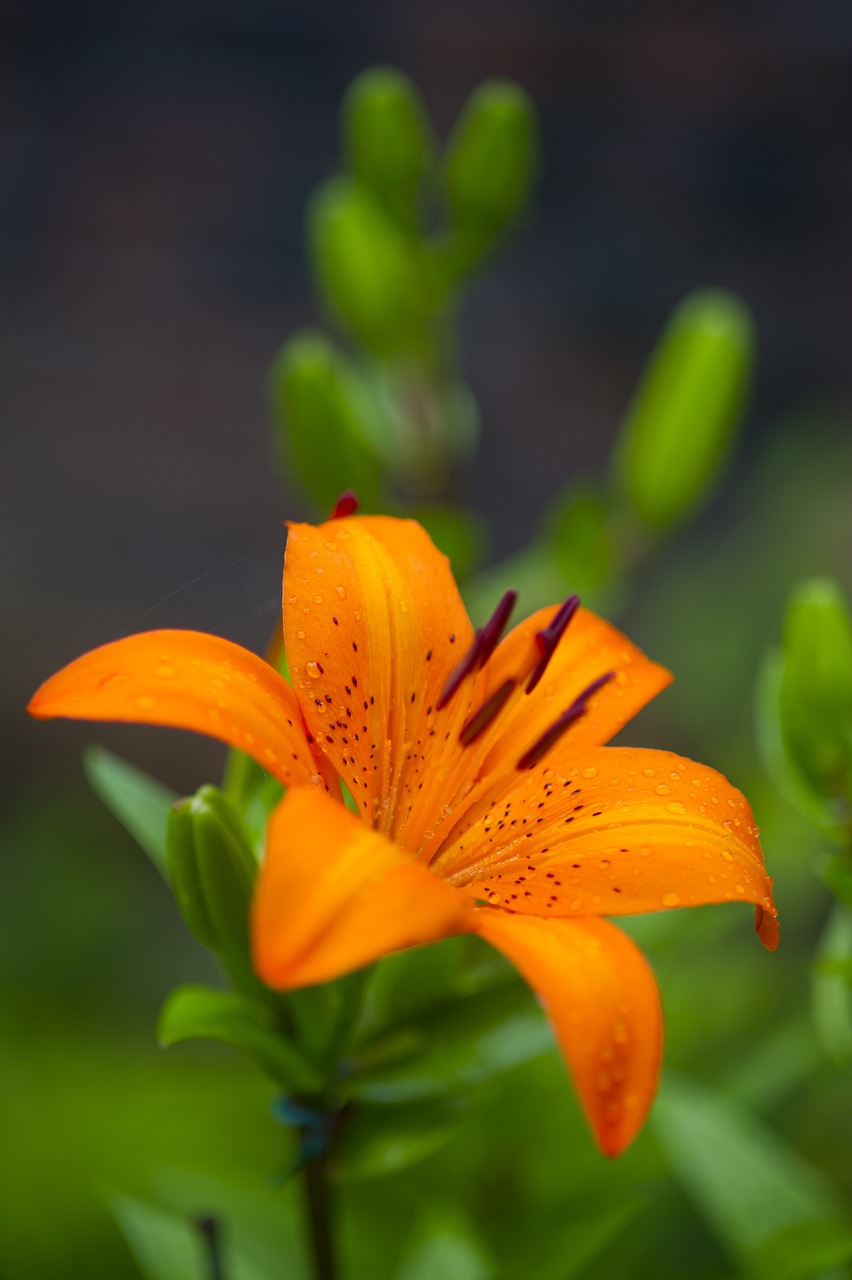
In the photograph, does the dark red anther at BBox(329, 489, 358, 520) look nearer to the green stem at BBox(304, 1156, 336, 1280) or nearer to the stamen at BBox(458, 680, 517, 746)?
the stamen at BBox(458, 680, 517, 746)

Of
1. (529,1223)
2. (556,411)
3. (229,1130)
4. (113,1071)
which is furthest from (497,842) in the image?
(556,411)

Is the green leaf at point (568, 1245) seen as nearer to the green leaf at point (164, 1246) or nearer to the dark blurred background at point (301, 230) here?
the green leaf at point (164, 1246)

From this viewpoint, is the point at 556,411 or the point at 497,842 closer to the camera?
the point at 497,842

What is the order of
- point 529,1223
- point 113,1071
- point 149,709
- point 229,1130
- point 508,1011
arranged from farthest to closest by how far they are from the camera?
point 113,1071 < point 229,1130 < point 529,1223 < point 508,1011 < point 149,709

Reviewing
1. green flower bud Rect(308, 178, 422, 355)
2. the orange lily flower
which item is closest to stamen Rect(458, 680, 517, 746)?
the orange lily flower

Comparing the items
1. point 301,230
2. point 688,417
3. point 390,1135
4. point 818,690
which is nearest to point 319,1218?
point 390,1135

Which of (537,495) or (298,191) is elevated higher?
(298,191)

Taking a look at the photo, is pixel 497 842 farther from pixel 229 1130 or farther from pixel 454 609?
pixel 229 1130
